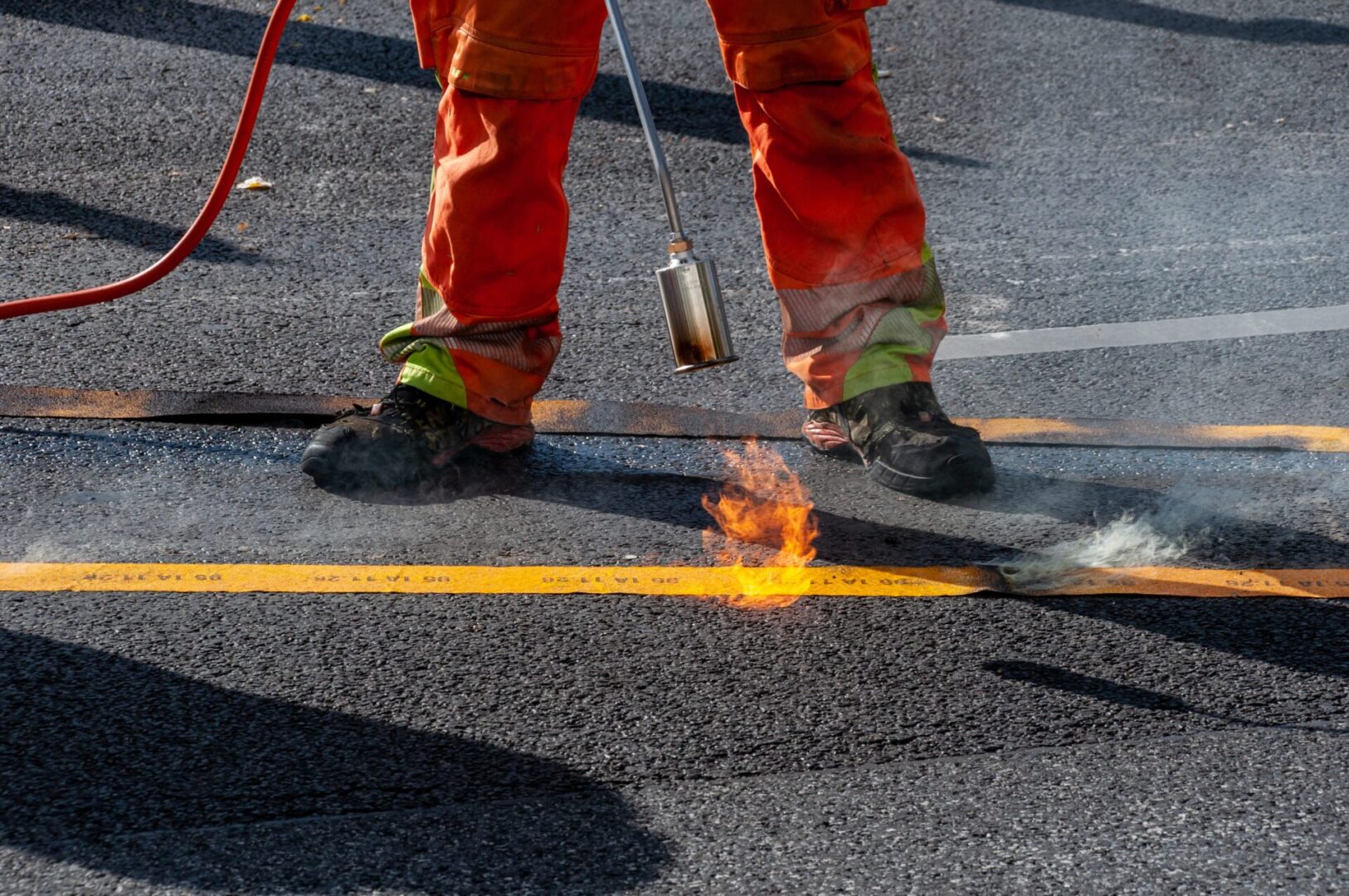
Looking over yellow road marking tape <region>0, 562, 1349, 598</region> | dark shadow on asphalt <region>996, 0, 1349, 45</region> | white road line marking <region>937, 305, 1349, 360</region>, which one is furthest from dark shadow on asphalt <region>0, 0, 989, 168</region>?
yellow road marking tape <region>0, 562, 1349, 598</region>

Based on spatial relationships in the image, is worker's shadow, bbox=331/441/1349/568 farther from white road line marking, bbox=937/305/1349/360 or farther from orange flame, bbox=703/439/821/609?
white road line marking, bbox=937/305/1349/360

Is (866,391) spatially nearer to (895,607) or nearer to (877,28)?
(895,607)

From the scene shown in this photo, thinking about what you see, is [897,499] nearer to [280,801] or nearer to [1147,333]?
[1147,333]

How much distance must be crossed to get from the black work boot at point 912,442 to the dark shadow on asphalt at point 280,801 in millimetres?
1083

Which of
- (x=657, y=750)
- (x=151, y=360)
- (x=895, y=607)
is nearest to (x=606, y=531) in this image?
(x=895, y=607)

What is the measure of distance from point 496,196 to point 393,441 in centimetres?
49

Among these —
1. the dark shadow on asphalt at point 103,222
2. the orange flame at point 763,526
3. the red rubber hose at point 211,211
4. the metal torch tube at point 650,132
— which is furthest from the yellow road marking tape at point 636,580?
the dark shadow on asphalt at point 103,222

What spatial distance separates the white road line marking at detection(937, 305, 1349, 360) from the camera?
3.58 meters

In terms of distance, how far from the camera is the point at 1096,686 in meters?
2.25

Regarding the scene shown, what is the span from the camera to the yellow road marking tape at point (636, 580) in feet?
8.29

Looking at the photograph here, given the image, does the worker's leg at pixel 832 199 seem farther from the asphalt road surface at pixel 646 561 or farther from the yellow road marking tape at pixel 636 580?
the yellow road marking tape at pixel 636 580

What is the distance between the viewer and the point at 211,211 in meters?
3.14

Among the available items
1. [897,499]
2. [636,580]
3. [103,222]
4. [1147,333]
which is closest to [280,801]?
[636,580]

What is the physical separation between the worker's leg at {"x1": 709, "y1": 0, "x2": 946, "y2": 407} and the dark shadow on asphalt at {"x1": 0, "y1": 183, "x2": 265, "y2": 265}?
5.42 feet
